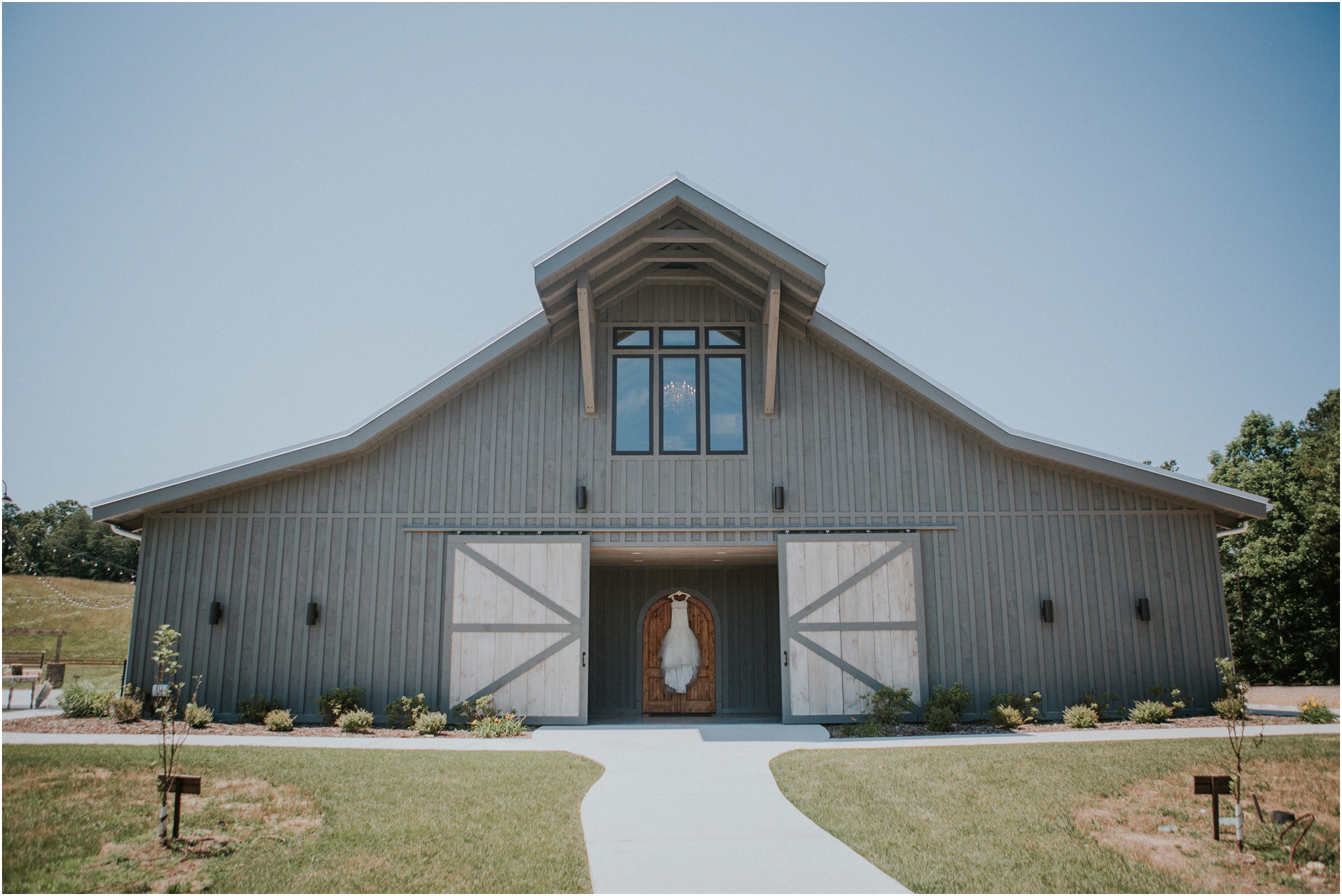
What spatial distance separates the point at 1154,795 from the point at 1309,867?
191 cm

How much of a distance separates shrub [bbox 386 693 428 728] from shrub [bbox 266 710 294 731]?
132 cm

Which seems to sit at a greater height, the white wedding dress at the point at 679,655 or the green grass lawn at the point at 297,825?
the white wedding dress at the point at 679,655

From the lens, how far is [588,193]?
15023 mm

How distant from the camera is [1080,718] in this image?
11438mm

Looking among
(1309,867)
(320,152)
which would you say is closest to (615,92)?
(320,152)

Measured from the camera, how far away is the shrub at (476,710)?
11984 mm

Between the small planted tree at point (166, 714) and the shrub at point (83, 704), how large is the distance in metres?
0.66

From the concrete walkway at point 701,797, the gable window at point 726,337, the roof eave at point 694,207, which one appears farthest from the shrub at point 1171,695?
the gable window at point 726,337

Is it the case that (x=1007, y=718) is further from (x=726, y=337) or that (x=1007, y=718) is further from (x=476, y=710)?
(x=476, y=710)

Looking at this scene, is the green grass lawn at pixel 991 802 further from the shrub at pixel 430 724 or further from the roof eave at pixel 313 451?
the roof eave at pixel 313 451

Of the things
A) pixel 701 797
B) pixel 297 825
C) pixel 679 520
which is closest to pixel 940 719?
pixel 679 520

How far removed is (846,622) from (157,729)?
9.73m

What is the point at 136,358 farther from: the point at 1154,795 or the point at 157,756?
the point at 1154,795

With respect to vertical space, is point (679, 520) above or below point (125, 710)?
above
